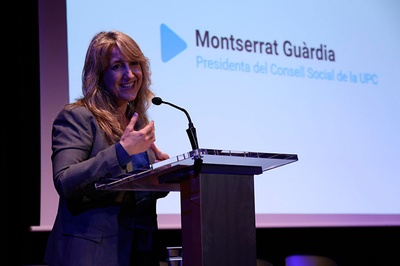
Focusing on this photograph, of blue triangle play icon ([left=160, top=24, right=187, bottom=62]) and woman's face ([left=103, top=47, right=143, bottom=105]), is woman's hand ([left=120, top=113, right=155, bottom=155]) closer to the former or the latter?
woman's face ([left=103, top=47, right=143, bottom=105])

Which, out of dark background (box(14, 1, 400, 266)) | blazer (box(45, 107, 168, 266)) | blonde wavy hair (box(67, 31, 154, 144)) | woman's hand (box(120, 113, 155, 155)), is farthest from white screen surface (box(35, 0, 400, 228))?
woman's hand (box(120, 113, 155, 155))

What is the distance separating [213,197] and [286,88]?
2458mm

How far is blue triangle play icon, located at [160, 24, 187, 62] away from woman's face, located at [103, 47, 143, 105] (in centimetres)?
157

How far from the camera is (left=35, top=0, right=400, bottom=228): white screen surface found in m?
3.56

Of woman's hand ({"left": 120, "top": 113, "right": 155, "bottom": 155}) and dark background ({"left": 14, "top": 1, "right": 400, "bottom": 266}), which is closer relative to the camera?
woman's hand ({"left": 120, "top": 113, "right": 155, "bottom": 155})

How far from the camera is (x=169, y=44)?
3.64 metres

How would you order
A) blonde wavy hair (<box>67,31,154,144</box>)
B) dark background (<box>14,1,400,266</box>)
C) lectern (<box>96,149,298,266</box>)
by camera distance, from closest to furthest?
lectern (<box>96,149,298,266</box>) < blonde wavy hair (<box>67,31,154,144</box>) < dark background (<box>14,1,400,266</box>)

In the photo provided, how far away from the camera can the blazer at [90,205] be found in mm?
1753

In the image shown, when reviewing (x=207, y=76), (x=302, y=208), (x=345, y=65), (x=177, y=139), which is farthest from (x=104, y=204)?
(x=345, y=65)

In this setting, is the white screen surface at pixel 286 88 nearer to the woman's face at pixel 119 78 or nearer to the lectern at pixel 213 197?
the woman's face at pixel 119 78

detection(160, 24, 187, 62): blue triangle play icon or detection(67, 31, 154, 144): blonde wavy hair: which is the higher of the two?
detection(160, 24, 187, 62): blue triangle play icon
